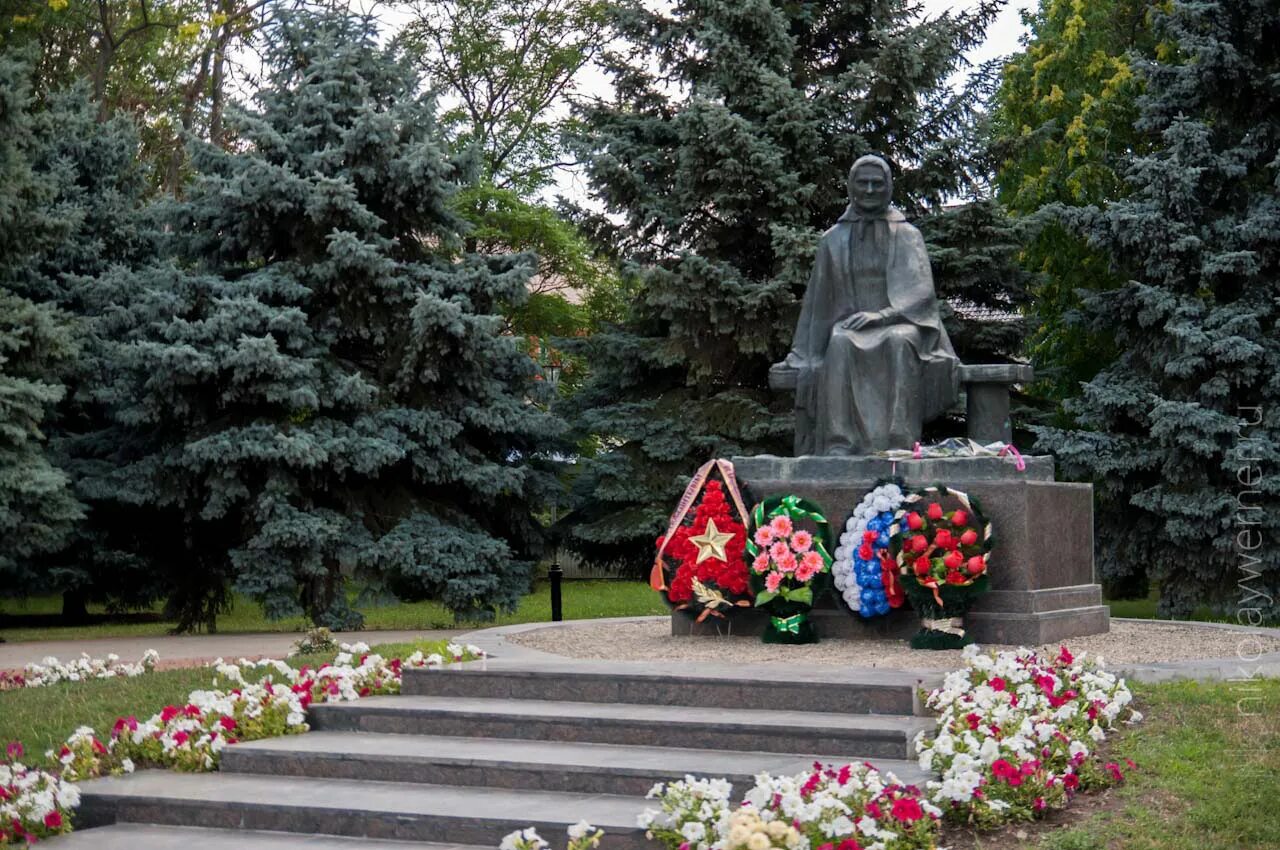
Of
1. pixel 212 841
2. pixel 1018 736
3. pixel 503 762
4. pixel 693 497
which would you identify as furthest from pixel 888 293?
pixel 212 841

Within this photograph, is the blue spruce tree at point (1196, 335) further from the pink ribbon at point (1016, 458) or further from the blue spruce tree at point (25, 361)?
the blue spruce tree at point (25, 361)

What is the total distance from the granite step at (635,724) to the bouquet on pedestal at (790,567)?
2.03 meters

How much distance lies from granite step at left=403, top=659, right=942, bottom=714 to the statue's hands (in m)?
2.85

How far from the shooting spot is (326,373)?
16094 millimetres

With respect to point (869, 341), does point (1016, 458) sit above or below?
below

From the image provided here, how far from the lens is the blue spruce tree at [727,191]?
18.4m

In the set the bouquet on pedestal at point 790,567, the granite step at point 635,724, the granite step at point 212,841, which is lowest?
the granite step at point 212,841

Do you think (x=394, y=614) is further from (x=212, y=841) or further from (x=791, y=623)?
(x=212, y=841)

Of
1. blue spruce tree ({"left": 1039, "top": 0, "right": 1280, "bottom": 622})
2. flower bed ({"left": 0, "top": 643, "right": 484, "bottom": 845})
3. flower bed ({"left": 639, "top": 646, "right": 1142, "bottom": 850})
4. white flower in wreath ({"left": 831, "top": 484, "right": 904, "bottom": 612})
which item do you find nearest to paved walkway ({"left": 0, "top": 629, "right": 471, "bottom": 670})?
flower bed ({"left": 0, "top": 643, "right": 484, "bottom": 845})

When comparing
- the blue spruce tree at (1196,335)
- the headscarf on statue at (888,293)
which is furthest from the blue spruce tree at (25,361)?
the blue spruce tree at (1196,335)

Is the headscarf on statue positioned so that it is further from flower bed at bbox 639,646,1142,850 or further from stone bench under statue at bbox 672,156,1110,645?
flower bed at bbox 639,646,1142,850

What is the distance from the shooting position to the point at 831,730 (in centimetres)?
655

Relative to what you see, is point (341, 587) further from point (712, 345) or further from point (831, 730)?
point (831, 730)

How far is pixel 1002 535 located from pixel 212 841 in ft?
16.1
